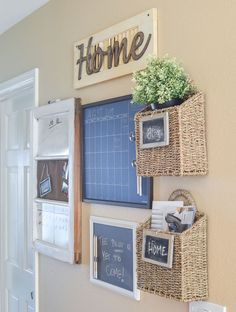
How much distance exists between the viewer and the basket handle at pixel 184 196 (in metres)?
1.28

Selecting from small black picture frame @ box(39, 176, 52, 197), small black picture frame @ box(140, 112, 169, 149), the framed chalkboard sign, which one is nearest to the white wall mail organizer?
small black picture frame @ box(39, 176, 52, 197)

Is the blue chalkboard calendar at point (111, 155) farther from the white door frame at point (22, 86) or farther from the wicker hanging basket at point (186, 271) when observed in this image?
the white door frame at point (22, 86)

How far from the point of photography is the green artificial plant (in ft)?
3.95

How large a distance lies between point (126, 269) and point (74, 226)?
39 cm

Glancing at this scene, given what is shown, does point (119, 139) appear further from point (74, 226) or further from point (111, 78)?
point (74, 226)

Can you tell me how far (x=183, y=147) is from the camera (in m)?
1.18

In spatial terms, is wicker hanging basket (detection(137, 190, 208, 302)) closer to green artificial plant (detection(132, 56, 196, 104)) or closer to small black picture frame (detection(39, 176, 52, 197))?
green artificial plant (detection(132, 56, 196, 104))

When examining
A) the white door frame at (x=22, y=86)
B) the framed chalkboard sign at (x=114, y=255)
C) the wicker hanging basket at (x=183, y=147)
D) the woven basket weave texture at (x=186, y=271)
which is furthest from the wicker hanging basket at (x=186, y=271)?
the white door frame at (x=22, y=86)

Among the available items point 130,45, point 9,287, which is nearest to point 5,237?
point 9,287

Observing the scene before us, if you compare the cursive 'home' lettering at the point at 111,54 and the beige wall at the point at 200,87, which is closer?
the beige wall at the point at 200,87

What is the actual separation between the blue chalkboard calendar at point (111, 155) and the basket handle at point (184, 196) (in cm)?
13

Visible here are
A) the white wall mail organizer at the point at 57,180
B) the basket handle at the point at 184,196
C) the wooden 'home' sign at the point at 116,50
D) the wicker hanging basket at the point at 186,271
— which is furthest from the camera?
the white wall mail organizer at the point at 57,180

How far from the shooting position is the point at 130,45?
1542mm

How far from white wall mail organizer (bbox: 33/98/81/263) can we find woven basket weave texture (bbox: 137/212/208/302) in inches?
26.3
